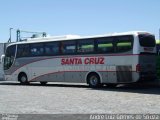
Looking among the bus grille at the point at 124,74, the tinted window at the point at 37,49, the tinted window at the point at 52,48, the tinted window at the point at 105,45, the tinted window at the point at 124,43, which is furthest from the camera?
the tinted window at the point at 37,49

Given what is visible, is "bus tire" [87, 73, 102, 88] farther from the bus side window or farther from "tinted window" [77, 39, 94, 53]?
the bus side window

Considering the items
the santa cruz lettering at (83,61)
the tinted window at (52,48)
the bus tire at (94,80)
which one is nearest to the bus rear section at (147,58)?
the santa cruz lettering at (83,61)

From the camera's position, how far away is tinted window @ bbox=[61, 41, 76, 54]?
78.0 ft

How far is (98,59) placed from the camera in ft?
73.2

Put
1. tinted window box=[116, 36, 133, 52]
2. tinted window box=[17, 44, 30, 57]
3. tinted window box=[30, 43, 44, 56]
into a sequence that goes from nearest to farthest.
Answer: tinted window box=[116, 36, 133, 52] < tinted window box=[30, 43, 44, 56] < tinted window box=[17, 44, 30, 57]

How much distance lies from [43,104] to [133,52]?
8.04 m

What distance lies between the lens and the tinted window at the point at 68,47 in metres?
23.8

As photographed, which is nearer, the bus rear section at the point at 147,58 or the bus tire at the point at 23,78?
the bus rear section at the point at 147,58

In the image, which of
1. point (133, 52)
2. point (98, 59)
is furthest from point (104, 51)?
point (133, 52)

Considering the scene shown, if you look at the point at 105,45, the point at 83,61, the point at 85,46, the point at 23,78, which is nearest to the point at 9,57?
the point at 23,78

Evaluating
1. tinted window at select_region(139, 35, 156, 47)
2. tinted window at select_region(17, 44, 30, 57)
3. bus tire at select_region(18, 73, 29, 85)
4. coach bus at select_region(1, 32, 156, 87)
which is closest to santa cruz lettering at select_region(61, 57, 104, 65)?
coach bus at select_region(1, 32, 156, 87)

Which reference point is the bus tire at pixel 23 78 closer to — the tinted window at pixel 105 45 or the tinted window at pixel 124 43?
the tinted window at pixel 105 45

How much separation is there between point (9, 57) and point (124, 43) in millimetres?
10805

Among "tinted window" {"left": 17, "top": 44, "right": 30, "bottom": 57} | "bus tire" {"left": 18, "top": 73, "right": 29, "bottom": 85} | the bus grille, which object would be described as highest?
"tinted window" {"left": 17, "top": 44, "right": 30, "bottom": 57}
